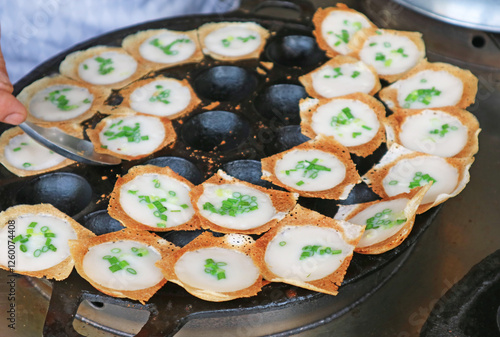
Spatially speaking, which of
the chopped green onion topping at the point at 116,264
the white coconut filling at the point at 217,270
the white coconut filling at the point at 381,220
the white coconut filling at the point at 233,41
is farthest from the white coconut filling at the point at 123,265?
the white coconut filling at the point at 233,41

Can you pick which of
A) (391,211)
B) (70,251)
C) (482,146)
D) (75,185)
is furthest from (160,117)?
(482,146)

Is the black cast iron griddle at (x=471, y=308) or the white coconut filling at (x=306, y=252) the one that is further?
the black cast iron griddle at (x=471, y=308)

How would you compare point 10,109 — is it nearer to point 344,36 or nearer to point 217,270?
point 217,270

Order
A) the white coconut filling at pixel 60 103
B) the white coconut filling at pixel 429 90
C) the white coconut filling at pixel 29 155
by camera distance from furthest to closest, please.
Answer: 1. the white coconut filling at pixel 429 90
2. the white coconut filling at pixel 60 103
3. the white coconut filling at pixel 29 155

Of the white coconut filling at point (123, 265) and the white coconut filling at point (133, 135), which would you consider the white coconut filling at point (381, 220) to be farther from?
the white coconut filling at point (133, 135)

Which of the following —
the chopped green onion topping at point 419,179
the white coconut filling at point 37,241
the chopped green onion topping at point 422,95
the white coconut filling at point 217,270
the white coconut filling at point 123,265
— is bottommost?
the white coconut filling at point 37,241

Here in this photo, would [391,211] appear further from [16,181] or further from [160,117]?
[16,181]

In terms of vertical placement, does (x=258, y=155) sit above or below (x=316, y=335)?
above

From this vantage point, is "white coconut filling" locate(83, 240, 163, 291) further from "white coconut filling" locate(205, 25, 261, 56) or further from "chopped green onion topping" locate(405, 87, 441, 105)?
"chopped green onion topping" locate(405, 87, 441, 105)
